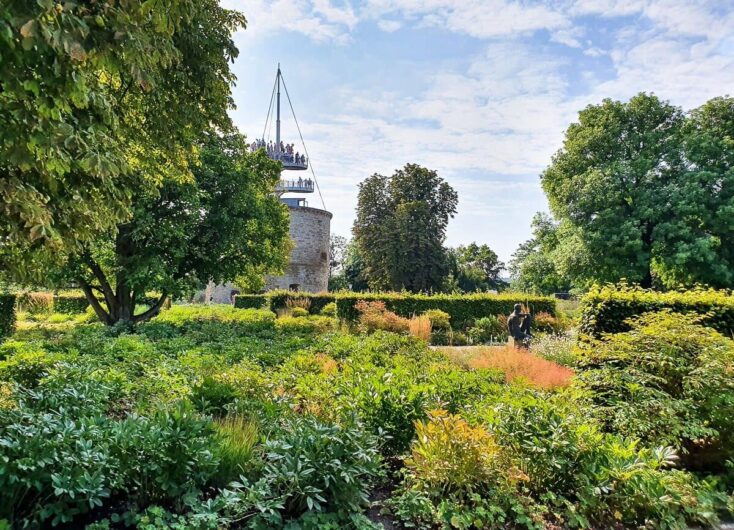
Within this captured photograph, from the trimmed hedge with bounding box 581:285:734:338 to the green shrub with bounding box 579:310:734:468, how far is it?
Result: 156cm

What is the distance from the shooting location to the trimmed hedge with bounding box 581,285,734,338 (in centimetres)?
614

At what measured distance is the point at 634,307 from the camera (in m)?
6.22

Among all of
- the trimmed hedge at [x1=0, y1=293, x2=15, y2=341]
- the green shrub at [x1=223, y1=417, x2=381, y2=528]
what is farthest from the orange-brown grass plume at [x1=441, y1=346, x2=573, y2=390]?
the trimmed hedge at [x1=0, y1=293, x2=15, y2=341]

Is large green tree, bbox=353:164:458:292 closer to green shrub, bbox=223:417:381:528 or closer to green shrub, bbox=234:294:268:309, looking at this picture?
green shrub, bbox=234:294:268:309

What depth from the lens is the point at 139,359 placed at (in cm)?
534

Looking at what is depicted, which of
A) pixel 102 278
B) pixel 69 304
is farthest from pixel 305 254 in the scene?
pixel 102 278

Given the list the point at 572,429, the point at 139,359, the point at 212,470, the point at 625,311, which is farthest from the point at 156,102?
the point at 625,311

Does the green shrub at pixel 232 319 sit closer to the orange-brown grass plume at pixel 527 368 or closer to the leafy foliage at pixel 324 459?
the orange-brown grass plume at pixel 527 368

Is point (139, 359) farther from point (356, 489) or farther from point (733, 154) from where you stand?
point (733, 154)

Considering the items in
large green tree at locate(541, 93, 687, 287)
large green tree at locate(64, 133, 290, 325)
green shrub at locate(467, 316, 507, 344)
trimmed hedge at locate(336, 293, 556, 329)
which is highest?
large green tree at locate(541, 93, 687, 287)

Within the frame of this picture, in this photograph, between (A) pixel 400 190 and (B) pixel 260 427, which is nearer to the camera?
(B) pixel 260 427

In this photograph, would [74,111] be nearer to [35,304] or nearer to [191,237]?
[191,237]

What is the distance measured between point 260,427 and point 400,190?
3070 cm

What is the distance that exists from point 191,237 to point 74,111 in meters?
7.74
